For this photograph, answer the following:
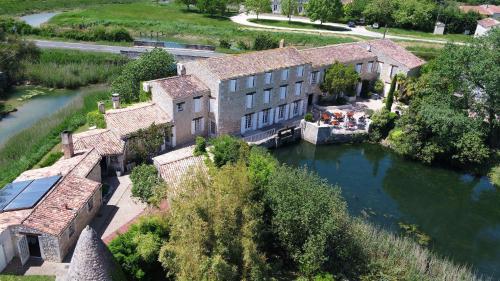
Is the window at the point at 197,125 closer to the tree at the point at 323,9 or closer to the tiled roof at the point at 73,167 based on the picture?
the tiled roof at the point at 73,167

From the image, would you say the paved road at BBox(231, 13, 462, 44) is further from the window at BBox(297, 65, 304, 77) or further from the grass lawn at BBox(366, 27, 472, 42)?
the window at BBox(297, 65, 304, 77)

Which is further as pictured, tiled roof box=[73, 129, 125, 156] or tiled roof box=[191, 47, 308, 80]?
tiled roof box=[191, 47, 308, 80]

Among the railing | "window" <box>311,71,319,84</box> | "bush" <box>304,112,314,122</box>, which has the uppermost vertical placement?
"window" <box>311,71,319,84</box>

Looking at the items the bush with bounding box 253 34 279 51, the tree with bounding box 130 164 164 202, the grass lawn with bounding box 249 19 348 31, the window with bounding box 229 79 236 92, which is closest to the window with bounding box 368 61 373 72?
the window with bounding box 229 79 236 92

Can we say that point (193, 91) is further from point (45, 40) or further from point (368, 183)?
point (45, 40)

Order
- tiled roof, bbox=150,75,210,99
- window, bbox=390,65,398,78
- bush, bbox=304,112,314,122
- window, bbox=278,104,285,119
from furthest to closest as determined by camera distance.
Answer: window, bbox=390,65,398,78
window, bbox=278,104,285,119
bush, bbox=304,112,314,122
tiled roof, bbox=150,75,210,99

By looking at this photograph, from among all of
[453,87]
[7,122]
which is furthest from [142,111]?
[453,87]
